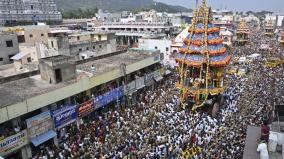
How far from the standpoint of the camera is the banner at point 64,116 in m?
19.2

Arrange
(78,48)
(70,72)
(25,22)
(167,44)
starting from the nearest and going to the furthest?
1. (70,72)
2. (78,48)
3. (167,44)
4. (25,22)

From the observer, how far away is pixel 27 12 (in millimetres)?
71812

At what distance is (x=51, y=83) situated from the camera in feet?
68.9

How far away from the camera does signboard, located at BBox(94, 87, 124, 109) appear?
22859mm

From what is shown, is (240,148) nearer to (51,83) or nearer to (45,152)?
→ (45,152)

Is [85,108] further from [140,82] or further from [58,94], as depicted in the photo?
[140,82]

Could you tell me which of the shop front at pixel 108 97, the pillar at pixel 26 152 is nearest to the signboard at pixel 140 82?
the shop front at pixel 108 97

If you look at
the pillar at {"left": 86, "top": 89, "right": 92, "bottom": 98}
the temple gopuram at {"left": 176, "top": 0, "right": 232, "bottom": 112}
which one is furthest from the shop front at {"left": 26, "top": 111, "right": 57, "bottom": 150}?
the temple gopuram at {"left": 176, "top": 0, "right": 232, "bottom": 112}

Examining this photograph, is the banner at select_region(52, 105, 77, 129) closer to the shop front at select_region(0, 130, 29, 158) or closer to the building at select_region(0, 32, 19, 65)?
the shop front at select_region(0, 130, 29, 158)

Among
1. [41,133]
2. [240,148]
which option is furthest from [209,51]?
[41,133]

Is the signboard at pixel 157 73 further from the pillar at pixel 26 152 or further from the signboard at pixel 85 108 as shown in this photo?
the pillar at pixel 26 152

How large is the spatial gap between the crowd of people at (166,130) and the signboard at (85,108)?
29.3 inches

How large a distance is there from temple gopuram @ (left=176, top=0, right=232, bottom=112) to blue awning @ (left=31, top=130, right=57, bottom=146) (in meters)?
12.0

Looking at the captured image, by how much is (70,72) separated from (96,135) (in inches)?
217
